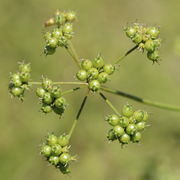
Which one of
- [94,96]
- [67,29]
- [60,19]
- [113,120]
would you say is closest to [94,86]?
[113,120]

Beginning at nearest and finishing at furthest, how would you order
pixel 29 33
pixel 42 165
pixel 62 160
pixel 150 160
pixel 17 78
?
pixel 62 160 < pixel 17 78 < pixel 150 160 < pixel 42 165 < pixel 29 33

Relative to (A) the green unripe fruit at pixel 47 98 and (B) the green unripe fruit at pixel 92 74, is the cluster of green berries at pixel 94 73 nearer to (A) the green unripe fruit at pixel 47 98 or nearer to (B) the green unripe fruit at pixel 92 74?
(B) the green unripe fruit at pixel 92 74

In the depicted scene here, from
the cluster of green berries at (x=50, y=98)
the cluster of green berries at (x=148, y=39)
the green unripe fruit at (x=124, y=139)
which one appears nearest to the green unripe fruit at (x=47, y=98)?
the cluster of green berries at (x=50, y=98)

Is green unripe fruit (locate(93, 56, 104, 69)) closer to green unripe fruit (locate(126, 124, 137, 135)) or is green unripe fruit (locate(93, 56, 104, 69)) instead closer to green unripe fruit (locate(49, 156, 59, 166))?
green unripe fruit (locate(126, 124, 137, 135))

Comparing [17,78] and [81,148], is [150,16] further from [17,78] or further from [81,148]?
[17,78]

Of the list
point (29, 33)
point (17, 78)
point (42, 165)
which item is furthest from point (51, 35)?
point (29, 33)

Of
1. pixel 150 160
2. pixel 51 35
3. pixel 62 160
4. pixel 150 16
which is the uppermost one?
pixel 150 16
